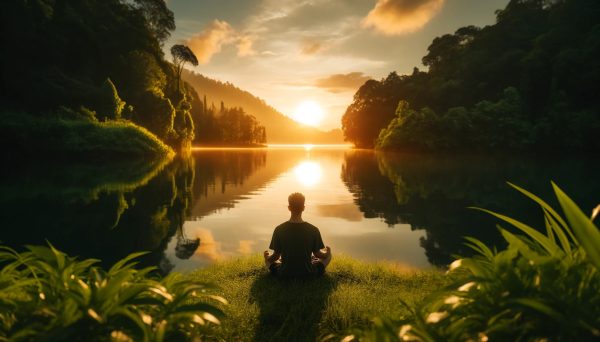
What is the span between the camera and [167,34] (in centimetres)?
6712

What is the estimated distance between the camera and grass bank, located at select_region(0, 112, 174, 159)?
2991 centimetres

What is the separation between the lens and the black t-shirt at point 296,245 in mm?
5730

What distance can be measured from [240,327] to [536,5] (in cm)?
8214

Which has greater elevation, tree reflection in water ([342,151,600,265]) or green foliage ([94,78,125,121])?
green foliage ([94,78,125,121])

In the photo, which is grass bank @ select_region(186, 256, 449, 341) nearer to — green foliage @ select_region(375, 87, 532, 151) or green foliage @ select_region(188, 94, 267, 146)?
green foliage @ select_region(375, 87, 532, 151)

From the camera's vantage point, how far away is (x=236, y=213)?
13.7m

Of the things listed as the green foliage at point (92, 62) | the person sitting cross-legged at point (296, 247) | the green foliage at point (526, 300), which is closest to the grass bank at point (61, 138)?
the green foliage at point (92, 62)

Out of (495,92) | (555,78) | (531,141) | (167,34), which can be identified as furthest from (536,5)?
(167,34)

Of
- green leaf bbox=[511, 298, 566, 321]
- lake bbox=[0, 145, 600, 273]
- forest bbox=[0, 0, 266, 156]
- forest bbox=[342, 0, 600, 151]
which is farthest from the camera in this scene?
forest bbox=[342, 0, 600, 151]

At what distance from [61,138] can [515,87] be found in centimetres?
6154

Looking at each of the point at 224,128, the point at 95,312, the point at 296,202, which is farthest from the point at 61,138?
the point at 224,128

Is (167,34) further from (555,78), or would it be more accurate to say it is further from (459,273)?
(459,273)

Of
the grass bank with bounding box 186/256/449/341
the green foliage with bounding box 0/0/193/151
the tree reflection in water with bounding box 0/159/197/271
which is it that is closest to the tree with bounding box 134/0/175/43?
the green foliage with bounding box 0/0/193/151

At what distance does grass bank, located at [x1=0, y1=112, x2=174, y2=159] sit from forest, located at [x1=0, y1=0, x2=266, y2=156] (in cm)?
7
